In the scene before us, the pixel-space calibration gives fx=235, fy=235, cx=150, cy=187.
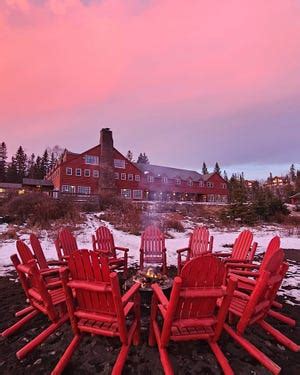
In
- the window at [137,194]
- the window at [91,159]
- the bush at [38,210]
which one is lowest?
the bush at [38,210]

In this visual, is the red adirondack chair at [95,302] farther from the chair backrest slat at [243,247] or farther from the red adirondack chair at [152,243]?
the red adirondack chair at [152,243]

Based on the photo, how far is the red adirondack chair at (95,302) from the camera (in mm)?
2154

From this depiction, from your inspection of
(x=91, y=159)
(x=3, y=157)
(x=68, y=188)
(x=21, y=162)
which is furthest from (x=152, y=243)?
(x=3, y=157)

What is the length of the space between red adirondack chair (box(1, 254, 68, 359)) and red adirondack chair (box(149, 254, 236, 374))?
1.22 meters

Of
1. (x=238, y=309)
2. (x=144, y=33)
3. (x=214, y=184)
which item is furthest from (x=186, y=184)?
(x=238, y=309)

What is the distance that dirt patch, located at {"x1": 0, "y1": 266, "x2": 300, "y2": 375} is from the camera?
2.25 m

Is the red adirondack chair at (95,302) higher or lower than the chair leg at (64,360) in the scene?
higher

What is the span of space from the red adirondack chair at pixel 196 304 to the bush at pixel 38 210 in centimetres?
1076

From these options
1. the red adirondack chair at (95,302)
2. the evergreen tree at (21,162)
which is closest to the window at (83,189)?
the red adirondack chair at (95,302)

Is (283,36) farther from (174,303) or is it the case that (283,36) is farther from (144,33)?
(174,303)

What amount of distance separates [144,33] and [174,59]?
3542 mm

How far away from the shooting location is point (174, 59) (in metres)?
13.9

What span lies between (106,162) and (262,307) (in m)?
29.3

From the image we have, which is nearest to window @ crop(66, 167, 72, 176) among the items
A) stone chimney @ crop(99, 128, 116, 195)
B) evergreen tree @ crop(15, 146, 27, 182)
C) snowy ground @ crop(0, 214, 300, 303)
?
stone chimney @ crop(99, 128, 116, 195)
